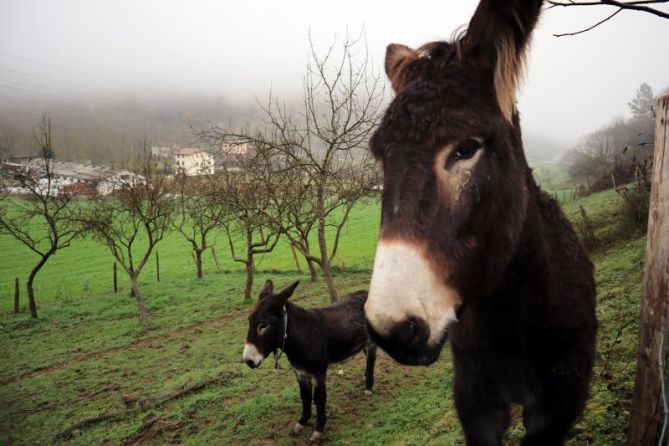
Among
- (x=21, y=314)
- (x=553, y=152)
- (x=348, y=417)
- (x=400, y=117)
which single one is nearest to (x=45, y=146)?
(x=21, y=314)

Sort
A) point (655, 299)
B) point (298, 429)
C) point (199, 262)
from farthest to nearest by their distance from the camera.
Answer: point (199, 262) < point (298, 429) < point (655, 299)

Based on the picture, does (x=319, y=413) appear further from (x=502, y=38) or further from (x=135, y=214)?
(x=135, y=214)

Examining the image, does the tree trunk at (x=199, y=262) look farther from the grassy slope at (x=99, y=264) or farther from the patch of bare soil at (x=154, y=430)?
the patch of bare soil at (x=154, y=430)

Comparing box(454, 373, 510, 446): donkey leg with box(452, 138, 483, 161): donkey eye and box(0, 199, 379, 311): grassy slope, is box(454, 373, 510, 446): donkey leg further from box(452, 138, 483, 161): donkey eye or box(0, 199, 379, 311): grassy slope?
box(0, 199, 379, 311): grassy slope

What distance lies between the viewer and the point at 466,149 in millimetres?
1509

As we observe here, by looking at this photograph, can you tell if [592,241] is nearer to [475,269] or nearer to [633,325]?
[633,325]

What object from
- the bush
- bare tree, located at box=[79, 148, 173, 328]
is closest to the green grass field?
the bush

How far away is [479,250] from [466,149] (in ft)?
1.32

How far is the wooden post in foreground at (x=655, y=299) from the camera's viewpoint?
2141 mm

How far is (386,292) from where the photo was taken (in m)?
1.27

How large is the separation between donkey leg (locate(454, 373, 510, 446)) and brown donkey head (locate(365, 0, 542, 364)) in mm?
862

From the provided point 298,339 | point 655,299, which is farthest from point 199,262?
point 655,299

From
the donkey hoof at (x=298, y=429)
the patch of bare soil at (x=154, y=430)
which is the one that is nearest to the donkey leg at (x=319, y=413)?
the donkey hoof at (x=298, y=429)

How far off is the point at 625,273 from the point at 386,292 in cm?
888
